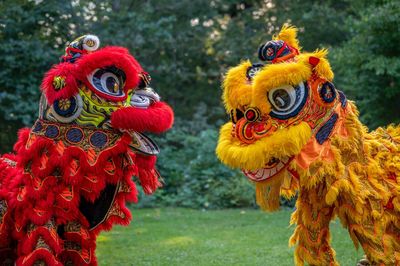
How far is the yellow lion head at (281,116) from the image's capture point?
4074mm

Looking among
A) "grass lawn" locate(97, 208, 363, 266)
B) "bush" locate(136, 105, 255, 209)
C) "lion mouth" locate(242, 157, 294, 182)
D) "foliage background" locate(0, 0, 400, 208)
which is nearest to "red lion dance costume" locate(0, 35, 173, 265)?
"lion mouth" locate(242, 157, 294, 182)

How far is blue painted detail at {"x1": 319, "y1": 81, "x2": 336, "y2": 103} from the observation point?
419cm

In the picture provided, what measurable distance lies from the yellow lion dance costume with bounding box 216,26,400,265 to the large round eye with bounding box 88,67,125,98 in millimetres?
710

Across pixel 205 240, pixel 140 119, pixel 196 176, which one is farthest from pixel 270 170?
pixel 196 176

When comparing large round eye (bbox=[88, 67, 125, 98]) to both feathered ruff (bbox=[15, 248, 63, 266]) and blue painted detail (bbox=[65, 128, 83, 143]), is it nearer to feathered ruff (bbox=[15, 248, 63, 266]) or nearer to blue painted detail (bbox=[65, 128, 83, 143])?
blue painted detail (bbox=[65, 128, 83, 143])

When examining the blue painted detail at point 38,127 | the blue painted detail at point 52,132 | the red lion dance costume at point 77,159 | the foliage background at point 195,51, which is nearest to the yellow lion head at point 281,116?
the red lion dance costume at point 77,159

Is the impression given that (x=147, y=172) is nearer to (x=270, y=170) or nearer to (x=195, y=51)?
(x=270, y=170)

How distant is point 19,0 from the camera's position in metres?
10.3

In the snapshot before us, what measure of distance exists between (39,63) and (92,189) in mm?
6291

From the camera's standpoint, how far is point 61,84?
14.3ft

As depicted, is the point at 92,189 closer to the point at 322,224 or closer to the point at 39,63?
the point at 322,224

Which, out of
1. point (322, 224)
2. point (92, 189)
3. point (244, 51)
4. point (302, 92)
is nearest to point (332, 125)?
point (302, 92)

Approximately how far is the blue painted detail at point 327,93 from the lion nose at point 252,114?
41 cm

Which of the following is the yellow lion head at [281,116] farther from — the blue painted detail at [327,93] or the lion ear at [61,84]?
the lion ear at [61,84]
